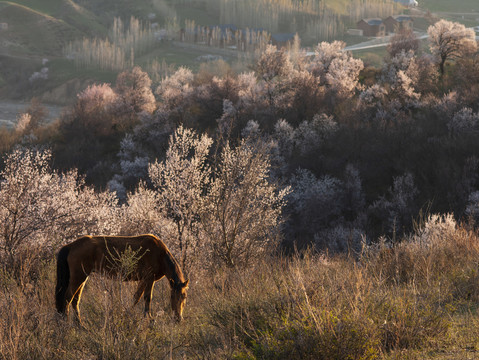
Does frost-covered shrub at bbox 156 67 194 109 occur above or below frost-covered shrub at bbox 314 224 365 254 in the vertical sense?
above

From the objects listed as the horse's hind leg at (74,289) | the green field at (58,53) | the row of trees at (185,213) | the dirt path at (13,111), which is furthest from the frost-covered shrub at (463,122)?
the dirt path at (13,111)

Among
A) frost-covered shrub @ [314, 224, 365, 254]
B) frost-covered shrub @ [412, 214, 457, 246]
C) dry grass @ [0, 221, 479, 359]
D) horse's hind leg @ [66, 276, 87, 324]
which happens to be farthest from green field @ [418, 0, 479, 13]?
horse's hind leg @ [66, 276, 87, 324]

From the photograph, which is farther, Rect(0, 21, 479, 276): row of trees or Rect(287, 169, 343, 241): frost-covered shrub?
Rect(287, 169, 343, 241): frost-covered shrub

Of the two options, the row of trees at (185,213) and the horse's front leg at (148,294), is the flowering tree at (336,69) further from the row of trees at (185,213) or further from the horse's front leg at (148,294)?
the horse's front leg at (148,294)

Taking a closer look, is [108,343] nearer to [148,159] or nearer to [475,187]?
[475,187]

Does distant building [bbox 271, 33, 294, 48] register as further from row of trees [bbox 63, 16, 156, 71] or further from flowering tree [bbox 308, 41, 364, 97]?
→ flowering tree [bbox 308, 41, 364, 97]

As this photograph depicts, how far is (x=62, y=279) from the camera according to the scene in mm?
7070

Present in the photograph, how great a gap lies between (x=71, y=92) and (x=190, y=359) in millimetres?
134326

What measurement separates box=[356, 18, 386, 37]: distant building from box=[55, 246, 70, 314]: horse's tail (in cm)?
13914

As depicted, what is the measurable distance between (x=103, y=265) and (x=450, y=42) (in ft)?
202

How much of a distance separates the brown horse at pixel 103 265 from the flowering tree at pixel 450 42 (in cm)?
6070

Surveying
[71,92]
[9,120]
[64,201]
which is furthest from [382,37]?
[64,201]

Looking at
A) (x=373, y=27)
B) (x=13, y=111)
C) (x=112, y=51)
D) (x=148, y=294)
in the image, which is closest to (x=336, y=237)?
(x=148, y=294)

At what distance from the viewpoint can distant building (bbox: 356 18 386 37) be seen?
136 meters
